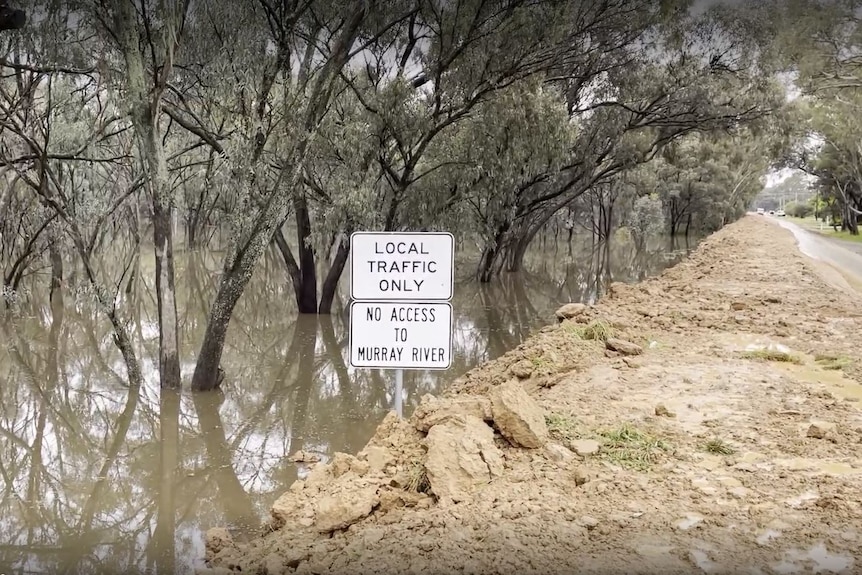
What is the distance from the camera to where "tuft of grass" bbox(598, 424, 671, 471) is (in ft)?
12.4

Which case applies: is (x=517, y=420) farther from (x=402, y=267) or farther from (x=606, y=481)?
(x=402, y=267)

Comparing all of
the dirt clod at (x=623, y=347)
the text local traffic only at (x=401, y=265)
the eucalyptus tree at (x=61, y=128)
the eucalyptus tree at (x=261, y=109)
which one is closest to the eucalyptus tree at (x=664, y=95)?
the eucalyptus tree at (x=261, y=109)

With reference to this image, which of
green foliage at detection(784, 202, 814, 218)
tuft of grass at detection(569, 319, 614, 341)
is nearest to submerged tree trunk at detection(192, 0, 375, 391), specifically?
tuft of grass at detection(569, 319, 614, 341)

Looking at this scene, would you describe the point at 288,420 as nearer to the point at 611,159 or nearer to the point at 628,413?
the point at 628,413

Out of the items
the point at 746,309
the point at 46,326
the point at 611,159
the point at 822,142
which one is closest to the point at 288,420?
the point at 746,309

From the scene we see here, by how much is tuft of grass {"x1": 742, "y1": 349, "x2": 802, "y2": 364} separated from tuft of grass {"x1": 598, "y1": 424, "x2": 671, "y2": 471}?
278cm

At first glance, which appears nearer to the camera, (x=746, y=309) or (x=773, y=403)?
(x=773, y=403)

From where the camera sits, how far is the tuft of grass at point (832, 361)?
6.06 meters

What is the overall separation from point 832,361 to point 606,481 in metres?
3.92

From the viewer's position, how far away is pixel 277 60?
881 cm

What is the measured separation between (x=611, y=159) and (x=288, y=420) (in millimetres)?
14820

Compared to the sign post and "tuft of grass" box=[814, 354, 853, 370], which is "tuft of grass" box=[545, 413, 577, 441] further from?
"tuft of grass" box=[814, 354, 853, 370]

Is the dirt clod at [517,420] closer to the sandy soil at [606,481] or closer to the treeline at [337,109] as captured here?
Answer: the sandy soil at [606,481]

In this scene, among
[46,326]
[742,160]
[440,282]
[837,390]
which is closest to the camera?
[440,282]
